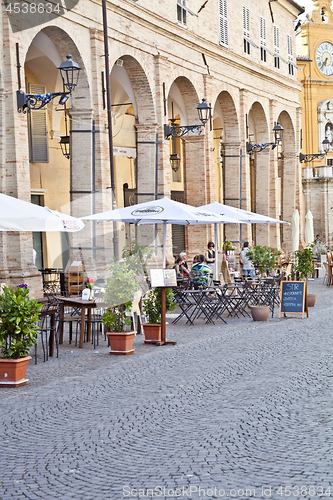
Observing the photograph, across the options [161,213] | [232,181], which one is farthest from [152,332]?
[232,181]

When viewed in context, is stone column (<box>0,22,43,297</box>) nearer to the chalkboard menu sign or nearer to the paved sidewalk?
the paved sidewalk

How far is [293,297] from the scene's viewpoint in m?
14.1

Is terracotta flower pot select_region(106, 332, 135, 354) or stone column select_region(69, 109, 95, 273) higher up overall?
stone column select_region(69, 109, 95, 273)

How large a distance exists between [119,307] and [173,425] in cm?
422

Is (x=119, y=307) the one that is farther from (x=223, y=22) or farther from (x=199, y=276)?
(x=223, y=22)

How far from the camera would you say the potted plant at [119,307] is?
9984mm

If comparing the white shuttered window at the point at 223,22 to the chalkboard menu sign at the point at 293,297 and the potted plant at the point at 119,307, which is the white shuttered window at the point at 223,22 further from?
the potted plant at the point at 119,307

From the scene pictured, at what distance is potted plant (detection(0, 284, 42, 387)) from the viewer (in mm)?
7891

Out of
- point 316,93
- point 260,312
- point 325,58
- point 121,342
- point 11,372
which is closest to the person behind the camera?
point 11,372

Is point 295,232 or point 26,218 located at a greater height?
point 26,218

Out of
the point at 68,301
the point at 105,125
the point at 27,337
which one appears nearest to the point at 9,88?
the point at 105,125

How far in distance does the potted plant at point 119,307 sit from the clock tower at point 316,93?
32.4 meters

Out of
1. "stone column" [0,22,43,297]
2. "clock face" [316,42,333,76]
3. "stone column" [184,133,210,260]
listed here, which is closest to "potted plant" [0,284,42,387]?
"stone column" [0,22,43,297]

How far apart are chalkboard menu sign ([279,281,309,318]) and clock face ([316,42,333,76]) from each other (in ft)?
112
